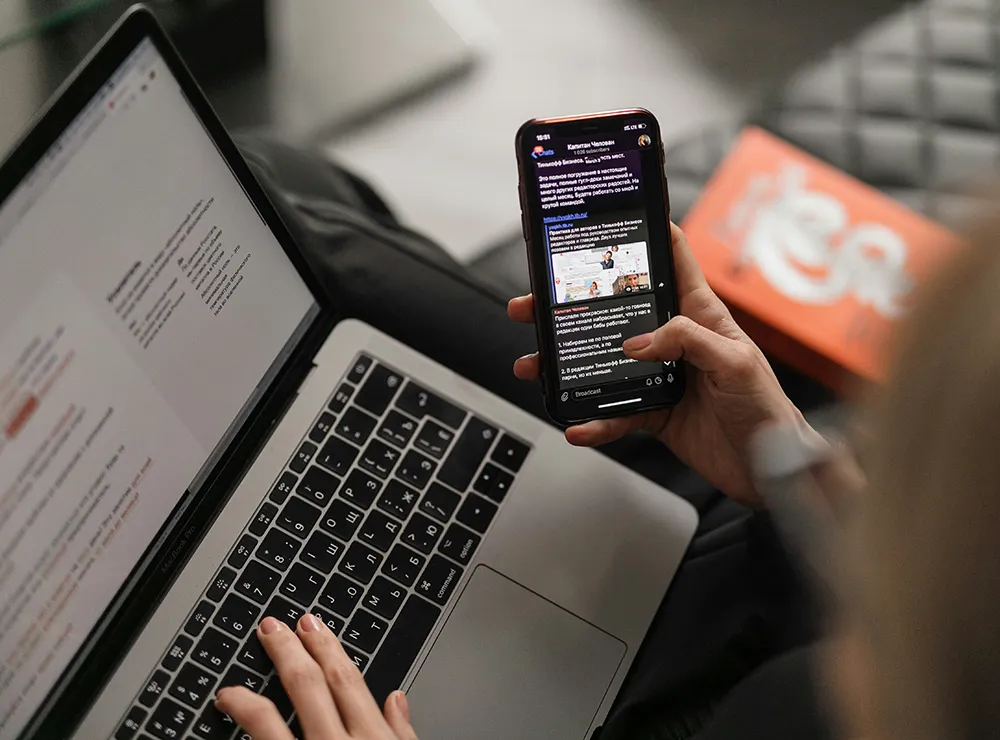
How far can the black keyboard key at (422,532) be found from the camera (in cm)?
69

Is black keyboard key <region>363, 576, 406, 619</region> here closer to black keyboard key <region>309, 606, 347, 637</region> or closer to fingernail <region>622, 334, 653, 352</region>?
black keyboard key <region>309, 606, 347, 637</region>

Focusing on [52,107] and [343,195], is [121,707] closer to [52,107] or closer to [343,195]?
[52,107]

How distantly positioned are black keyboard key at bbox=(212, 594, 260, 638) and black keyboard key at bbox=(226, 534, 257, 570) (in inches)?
0.9

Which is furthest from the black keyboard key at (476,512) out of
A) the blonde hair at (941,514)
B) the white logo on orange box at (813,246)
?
the white logo on orange box at (813,246)

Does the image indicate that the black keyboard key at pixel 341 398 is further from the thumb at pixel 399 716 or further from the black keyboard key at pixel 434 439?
the thumb at pixel 399 716

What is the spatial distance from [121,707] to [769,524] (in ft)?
1.68

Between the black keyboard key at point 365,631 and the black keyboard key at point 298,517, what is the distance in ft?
0.25

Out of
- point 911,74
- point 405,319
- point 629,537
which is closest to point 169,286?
point 405,319

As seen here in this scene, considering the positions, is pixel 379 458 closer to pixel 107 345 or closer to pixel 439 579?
pixel 439 579

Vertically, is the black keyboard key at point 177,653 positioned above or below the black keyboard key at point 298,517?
below

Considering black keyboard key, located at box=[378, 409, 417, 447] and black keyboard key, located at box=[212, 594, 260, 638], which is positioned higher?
black keyboard key, located at box=[378, 409, 417, 447]

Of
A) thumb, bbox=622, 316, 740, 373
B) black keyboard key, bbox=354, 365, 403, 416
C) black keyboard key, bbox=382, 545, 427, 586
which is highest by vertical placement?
thumb, bbox=622, 316, 740, 373

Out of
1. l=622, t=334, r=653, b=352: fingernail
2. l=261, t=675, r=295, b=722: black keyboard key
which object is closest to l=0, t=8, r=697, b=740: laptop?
l=261, t=675, r=295, b=722: black keyboard key

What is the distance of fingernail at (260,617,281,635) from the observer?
2.07ft
